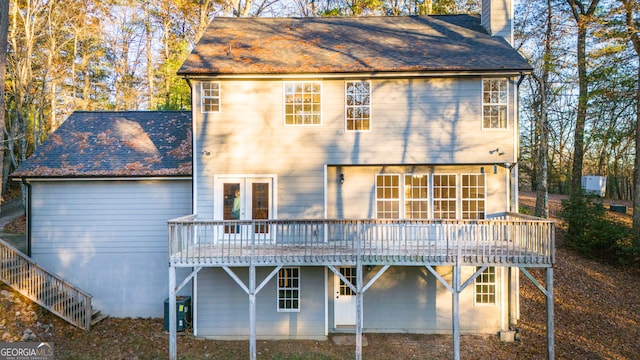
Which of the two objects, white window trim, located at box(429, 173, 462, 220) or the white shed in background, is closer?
white window trim, located at box(429, 173, 462, 220)

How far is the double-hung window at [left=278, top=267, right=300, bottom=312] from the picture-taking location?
984cm

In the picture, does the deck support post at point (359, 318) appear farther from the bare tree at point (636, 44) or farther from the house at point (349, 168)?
the bare tree at point (636, 44)

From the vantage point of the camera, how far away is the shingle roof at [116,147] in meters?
10.5

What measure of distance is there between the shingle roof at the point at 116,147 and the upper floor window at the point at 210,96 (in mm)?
2056

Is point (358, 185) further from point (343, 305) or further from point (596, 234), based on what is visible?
point (596, 234)

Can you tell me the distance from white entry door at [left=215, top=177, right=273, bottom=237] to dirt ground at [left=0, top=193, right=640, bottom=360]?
3.34m

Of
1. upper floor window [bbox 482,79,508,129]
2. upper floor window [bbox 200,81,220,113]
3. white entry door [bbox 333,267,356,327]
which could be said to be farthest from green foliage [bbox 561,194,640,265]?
upper floor window [bbox 200,81,220,113]

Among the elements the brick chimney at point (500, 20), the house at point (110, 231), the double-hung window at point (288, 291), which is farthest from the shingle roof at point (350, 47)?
the double-hung window at point (288, 291)

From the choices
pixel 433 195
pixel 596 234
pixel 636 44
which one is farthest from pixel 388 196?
pixel 636 44

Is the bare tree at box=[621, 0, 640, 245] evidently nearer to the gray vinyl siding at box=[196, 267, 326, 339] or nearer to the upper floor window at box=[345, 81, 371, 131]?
the upper floor window at box=[345, 81, 371, 131]

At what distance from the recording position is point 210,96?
391 inches

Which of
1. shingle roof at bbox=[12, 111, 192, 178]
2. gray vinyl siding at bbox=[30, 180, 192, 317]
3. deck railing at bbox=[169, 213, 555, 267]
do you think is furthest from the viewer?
gray vinyl siding at bbox=[30, 180, 192, 317]

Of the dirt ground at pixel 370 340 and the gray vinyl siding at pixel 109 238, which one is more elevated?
the gray vinyl siding at pixel 109 238

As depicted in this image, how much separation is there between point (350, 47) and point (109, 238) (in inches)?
390
